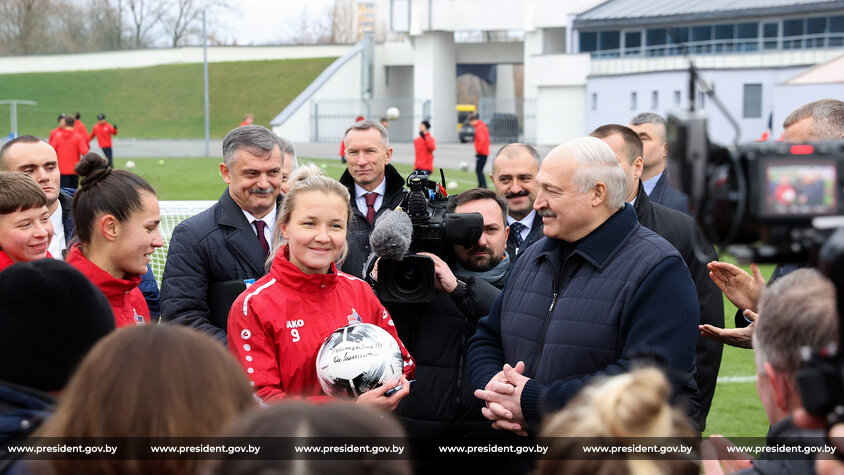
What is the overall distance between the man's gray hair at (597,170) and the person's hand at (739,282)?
2.33 feet

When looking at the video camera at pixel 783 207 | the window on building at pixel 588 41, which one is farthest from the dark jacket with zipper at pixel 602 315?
the window on building at pixel 588 41

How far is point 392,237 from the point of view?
3881mm

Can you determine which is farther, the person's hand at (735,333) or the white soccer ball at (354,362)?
the person's hand at (735,333)

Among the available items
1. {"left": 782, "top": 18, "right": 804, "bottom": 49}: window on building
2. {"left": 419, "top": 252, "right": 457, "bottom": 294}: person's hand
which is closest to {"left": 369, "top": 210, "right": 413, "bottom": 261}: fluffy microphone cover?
{"left": 419, "top": 252, "right": 457, "bottom": 294}: person's hand

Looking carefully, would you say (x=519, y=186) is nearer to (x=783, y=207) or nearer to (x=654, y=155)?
(x=654, y=155)

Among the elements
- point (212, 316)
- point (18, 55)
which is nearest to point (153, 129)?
point (18, 55)

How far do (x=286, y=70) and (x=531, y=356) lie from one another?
5804 centimetres

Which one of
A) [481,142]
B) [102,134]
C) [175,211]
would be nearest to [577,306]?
[175,211]

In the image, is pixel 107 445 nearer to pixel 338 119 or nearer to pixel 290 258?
Result: pixel 290 258

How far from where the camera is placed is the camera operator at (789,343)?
2.05 metres

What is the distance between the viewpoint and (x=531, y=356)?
358 cm

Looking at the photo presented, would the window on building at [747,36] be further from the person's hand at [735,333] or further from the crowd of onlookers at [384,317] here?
the person's hand at [735,333]

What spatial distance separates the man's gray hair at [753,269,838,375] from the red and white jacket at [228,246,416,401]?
1.79m

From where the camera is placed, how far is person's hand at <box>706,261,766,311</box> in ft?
13.1
